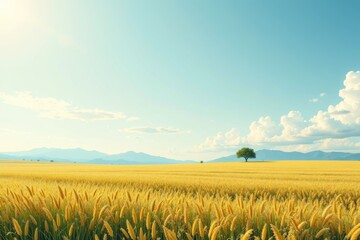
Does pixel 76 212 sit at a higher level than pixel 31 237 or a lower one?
higher

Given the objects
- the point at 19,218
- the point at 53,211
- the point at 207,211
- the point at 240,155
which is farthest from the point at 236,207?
the point at 240,155

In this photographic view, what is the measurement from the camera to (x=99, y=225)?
3303mm

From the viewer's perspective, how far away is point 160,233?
3.10m

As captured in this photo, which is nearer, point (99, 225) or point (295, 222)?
point (295, 222)

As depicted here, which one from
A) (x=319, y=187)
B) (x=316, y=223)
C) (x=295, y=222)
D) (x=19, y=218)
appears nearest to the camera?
(x=295, y=222)

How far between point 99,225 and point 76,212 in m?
0.31

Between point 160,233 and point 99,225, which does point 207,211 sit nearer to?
point 160,233

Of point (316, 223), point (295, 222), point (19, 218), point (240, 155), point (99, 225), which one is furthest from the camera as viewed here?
point (240, 155)

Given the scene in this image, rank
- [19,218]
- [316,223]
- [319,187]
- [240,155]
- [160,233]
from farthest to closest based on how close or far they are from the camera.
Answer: [240,155] < [319,187] < [19,218] < [160,233] < [316,223]

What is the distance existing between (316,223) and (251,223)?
0.56m

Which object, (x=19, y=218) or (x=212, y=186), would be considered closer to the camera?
(x=19, y=218)

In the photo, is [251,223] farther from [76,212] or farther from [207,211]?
[76,212]

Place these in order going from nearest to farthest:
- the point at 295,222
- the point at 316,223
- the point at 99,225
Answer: the point at 295,222
the point at 316,223
the point at 99,225

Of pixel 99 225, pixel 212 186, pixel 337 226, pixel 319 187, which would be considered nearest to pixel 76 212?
pixel 99 225
